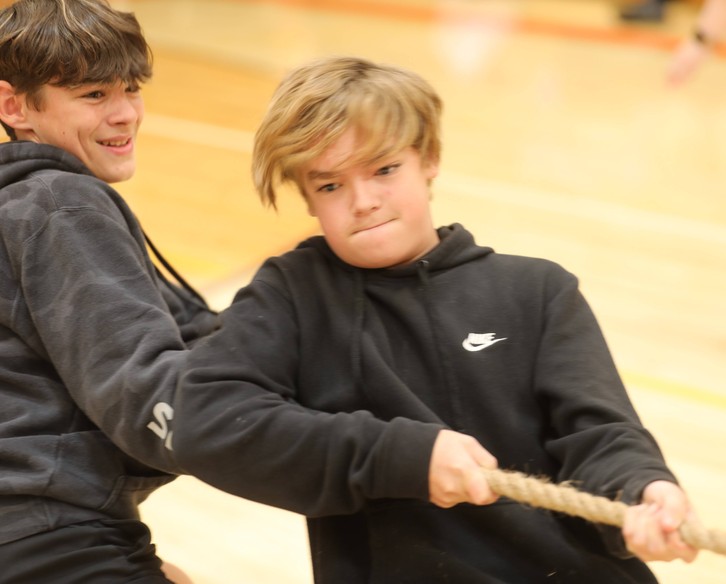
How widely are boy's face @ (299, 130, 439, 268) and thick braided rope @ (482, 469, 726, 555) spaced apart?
14.2 inches

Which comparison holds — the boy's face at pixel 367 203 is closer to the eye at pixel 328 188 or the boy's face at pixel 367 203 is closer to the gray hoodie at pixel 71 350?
the eye at pixel 328 188

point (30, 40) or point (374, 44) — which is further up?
point (30, 40)

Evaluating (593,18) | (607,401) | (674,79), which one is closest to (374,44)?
(593,18)

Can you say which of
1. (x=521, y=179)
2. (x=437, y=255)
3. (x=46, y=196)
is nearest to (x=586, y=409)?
(x=437, y=255)

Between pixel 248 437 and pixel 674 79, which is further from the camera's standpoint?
pixel 674 79

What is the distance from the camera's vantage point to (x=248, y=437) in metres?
1.21

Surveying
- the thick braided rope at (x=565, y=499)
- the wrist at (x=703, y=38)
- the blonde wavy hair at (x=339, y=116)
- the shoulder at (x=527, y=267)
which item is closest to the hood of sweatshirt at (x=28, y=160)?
the blonde wavy hair at (x=339, y=116)

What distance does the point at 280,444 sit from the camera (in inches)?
47.6

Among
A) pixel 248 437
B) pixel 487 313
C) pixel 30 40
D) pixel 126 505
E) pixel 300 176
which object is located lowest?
pixel 126 505

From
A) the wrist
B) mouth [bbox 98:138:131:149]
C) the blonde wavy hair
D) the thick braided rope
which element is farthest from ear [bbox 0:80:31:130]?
the wrist

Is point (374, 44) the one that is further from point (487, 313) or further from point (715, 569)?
point (487, 313)

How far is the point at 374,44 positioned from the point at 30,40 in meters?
5.04

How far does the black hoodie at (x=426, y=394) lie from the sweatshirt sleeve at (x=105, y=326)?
0.31 ft

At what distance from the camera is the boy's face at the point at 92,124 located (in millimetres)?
1610
